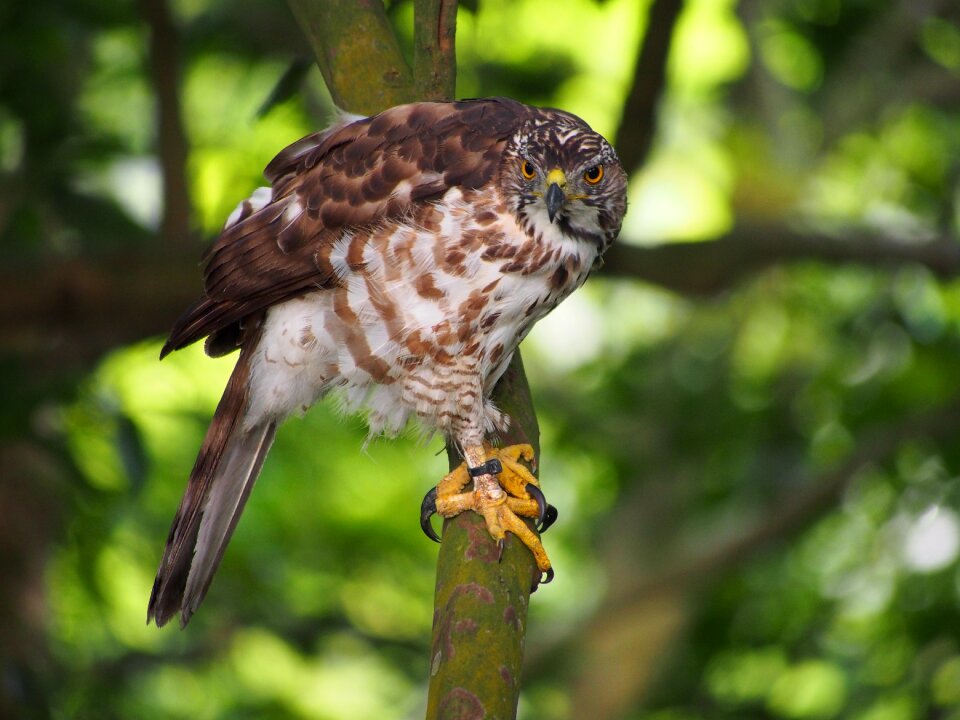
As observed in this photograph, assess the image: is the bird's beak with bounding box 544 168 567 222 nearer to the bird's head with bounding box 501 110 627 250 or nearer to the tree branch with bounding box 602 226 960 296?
the bird's head with bounding box 501 110 627 250

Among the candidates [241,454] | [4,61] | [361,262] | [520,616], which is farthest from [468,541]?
[4,61]

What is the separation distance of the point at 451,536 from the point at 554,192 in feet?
2.90

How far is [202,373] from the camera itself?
6.54 meters

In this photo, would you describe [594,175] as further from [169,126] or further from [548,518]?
[169,126]

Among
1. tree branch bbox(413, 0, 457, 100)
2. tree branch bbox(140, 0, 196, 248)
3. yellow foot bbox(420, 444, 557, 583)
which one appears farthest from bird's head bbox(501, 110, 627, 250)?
tree branch bbox(140, 0, 196, 248)

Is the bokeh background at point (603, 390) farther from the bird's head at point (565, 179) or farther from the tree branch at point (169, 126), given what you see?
the bird's head at point (565, 179)

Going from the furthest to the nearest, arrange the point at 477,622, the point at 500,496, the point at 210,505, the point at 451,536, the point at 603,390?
the point at 603,390, the point at 210,505, the point at 500,496, the point at 451,536, the point at 477,622

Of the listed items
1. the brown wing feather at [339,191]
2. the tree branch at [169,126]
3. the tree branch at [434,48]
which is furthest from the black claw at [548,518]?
the tree branch at [169,126]

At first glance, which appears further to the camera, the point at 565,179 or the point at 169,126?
the point at 169,126

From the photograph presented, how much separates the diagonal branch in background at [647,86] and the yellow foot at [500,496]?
152 cm

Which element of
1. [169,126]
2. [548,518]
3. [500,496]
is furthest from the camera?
[169,126]

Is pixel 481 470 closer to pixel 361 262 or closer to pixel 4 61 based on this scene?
pixel 361 262

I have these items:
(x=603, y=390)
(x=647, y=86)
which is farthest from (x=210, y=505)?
(x=603, y=390)

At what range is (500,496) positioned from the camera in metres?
3.08
